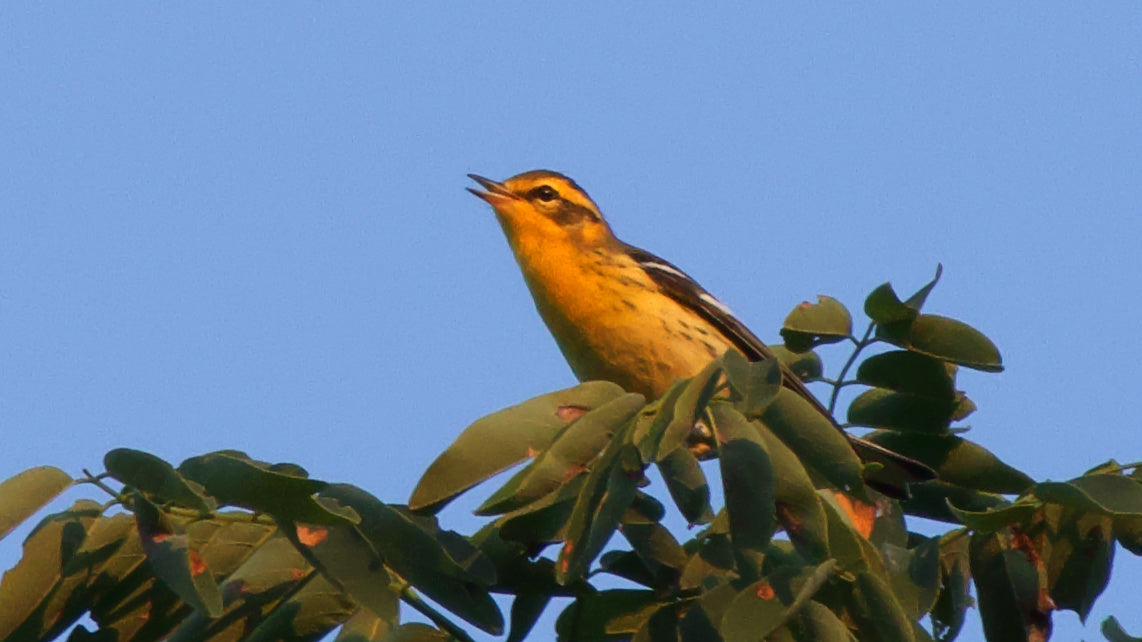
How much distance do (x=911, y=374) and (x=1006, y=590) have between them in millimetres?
Answer: 897

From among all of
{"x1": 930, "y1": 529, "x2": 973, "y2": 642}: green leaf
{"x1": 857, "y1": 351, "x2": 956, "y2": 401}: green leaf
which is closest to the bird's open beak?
{"x1": 857, "y1": 351, "x2": 956, "y2": 401}: green leaf

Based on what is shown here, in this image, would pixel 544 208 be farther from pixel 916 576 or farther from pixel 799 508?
pixel 799 508

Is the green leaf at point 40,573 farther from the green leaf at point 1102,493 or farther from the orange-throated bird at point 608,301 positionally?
the orange-throated bird at point 608,301

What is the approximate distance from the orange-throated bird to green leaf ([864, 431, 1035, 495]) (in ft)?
7.12

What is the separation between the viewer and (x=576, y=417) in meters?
3.56

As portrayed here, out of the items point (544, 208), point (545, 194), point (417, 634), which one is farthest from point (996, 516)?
point (545, 194)

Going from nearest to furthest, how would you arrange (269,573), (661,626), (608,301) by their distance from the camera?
(269,573), (661,626), (608,301)

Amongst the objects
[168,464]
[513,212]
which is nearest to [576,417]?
[168,464]

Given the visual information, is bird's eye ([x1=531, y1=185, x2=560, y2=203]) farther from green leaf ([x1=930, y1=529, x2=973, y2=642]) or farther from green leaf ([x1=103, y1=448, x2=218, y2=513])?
green leaf ([x1=103, y1=448, x2=218, y2=513])

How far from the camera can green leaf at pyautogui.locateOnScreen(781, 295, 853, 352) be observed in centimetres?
498

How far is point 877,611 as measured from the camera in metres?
3.38

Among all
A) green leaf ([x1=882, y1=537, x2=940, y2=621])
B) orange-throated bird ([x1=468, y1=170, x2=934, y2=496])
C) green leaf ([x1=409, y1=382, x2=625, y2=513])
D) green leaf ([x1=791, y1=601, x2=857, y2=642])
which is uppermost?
orange-throated bird ([x1=468, y1=170, x2=934, y2=496])

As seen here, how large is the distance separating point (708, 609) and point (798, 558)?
0.79 feet

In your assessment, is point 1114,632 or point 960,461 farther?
point 960,461
